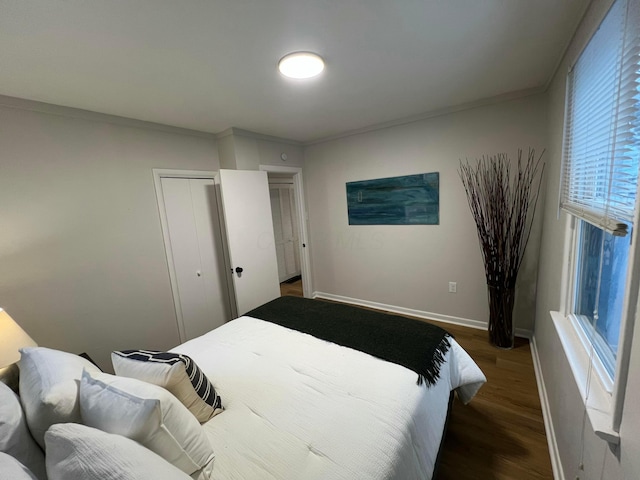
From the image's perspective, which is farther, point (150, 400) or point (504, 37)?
point (504, 37)

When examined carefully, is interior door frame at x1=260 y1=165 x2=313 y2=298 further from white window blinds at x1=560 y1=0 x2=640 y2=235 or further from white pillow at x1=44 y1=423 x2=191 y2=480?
white pillow at x1=44 y1=423 x2=191 y2=480

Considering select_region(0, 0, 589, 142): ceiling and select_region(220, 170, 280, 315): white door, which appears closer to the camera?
select_region(0, 0, 589, 142): ceiling

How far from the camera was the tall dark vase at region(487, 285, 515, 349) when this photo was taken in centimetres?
244

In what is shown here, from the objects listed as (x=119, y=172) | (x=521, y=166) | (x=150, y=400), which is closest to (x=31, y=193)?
(x=119, y=172)

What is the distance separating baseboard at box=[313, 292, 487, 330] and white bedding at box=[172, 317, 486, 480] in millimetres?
1387

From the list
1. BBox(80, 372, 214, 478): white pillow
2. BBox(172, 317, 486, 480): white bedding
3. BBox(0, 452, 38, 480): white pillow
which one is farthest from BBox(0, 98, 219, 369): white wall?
BBox(0, 452, 38, 480): white pillow

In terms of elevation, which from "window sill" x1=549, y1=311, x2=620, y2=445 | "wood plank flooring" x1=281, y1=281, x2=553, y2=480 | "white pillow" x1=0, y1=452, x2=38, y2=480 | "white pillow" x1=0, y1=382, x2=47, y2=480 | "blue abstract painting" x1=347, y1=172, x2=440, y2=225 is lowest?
"wood plank flooring" x1=281, y1=281, x2=553, y2=480

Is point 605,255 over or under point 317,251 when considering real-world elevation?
over

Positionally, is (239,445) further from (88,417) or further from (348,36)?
(348,36)

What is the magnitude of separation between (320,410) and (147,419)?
2.21 ft

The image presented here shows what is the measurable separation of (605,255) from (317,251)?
316 centimetres

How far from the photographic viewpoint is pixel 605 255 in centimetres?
114

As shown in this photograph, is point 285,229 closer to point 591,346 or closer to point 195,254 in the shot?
point 195,254

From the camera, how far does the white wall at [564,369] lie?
28.2 inches
